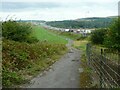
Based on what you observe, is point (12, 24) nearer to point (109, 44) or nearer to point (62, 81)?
point (109, 44)

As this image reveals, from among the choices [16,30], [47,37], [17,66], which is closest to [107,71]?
[17,66]

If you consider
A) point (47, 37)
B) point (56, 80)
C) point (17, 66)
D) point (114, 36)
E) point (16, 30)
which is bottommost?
point (47, 37)

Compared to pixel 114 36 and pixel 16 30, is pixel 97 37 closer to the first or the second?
pixel 114 36

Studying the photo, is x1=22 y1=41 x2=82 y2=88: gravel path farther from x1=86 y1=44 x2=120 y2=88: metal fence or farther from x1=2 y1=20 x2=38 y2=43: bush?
x1=2 y1=20 x2=38 y2=43: bush

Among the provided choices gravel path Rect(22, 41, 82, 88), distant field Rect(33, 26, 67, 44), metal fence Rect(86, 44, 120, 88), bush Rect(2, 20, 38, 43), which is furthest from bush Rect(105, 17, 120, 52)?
metal fence Rect(86, 44, 120, 88)

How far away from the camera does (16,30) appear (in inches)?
1171

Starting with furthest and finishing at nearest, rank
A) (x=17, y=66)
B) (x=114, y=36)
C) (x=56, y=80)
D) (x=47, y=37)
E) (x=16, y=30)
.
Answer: (x=47, y=37)
(x=114, y=36)
(x=16, y=30)
(x=17, y=66)
(x=56, y=80)

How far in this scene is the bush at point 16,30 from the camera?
28234 mm

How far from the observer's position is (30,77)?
1502cm

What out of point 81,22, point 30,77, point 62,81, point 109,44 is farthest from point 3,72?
point 81,22

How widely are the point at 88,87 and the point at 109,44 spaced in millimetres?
19385

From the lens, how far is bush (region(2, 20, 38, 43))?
28234 millimetres

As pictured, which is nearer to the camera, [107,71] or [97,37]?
[107,71]

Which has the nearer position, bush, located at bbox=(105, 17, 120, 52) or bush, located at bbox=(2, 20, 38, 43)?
bush, located at bbox=(2, 20, 38, 43)
